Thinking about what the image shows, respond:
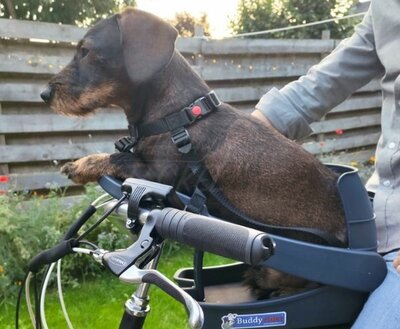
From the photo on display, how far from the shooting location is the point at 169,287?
856 millimetres

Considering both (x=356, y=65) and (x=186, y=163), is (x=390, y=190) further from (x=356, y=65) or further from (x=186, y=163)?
(x=186, y=163)

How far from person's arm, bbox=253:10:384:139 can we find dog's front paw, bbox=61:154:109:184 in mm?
579

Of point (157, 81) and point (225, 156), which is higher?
point (157, 81)

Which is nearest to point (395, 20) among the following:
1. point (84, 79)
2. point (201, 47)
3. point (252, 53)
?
point (84, 79)

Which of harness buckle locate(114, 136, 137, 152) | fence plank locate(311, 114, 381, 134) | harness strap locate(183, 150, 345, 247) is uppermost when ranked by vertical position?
harness buckle locate(114, 136, 137, 152)

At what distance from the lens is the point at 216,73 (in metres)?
5.34

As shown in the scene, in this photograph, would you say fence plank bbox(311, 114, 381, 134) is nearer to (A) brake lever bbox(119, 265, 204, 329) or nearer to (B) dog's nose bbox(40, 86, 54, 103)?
(B) dog's nose bbox(40, 86, 54, 103)

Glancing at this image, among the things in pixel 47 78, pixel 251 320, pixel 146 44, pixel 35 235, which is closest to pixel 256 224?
pixel 251 320

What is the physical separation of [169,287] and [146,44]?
1.32 meters

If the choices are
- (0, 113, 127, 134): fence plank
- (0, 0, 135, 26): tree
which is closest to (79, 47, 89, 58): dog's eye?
(0, 113, 127, 134): fence plank

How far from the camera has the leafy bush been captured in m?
3.32

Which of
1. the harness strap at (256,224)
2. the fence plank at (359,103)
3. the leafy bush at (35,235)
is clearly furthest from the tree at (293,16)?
the harness strap at (256,224)

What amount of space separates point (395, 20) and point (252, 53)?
418cm

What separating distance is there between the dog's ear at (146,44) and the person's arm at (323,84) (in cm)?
44
